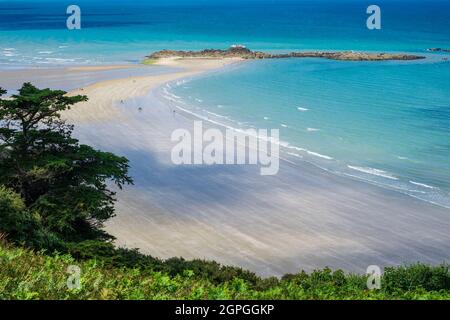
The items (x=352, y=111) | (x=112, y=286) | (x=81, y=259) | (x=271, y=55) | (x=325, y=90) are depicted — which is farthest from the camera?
(x=271, y=55)

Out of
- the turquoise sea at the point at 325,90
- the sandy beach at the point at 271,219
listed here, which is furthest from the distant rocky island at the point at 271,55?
the sandy beach at the point at 271,219

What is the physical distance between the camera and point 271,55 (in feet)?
317

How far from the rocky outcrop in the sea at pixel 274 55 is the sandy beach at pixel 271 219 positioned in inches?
2269

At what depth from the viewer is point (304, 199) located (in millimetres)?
31531

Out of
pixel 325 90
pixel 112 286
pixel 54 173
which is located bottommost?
pixel 325 90

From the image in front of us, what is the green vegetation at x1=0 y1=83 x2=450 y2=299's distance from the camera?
12.1 meters

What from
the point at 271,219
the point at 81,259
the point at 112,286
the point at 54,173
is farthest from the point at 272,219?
the point at 112,286

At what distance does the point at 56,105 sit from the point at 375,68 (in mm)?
66898

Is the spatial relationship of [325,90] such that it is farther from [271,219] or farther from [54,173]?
[54,173]

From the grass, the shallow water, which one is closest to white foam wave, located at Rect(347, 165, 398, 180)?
the shallow water

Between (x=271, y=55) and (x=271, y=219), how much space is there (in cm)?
7074

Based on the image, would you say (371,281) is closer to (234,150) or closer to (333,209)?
(333,209)

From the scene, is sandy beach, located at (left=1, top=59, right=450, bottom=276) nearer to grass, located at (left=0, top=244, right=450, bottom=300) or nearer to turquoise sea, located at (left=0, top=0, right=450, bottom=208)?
turquoise sea, located at (left=0, top=0, right=450, bottom=208)
